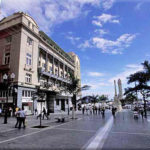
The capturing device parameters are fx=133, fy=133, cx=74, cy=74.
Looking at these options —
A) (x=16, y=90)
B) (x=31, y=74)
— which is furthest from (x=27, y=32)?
(x=16, y=90)

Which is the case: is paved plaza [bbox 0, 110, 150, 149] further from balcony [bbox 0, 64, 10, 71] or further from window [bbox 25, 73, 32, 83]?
balcony [bbox 0, 64, 10, 71]

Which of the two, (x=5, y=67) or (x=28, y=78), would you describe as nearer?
(x=5, y=67)

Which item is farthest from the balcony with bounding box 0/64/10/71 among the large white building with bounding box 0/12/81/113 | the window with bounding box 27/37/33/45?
the window with bounding box 27/37/33/45

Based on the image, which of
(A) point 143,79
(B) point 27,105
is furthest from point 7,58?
(A) point 143,79

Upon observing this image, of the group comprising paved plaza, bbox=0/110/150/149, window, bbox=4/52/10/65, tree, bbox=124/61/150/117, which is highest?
window, bbox=4/52/10/65

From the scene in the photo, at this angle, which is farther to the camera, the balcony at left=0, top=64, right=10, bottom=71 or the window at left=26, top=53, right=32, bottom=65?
the window at left=26, top=53, right=32, bottom=65

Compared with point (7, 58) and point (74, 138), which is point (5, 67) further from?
point (74, 138)

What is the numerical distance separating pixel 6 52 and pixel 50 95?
13.4 m

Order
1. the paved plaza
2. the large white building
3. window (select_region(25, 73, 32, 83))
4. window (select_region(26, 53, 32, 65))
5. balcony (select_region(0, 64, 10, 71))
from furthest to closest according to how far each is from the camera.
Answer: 1. window (select_region(26, 53, 32, 65))
2. window (select_region(25, 73, 32, 83))
3. balcony (select_region(0, 64, 10, 71))
4. the large white building
5. the paved plaza

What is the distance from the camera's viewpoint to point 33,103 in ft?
84.5

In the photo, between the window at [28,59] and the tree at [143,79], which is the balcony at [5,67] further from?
the tree at [143,79]

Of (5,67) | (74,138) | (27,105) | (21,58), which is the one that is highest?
(21,58)

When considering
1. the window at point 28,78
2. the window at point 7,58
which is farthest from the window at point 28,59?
the window at point 7,58

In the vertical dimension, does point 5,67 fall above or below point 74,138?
above
